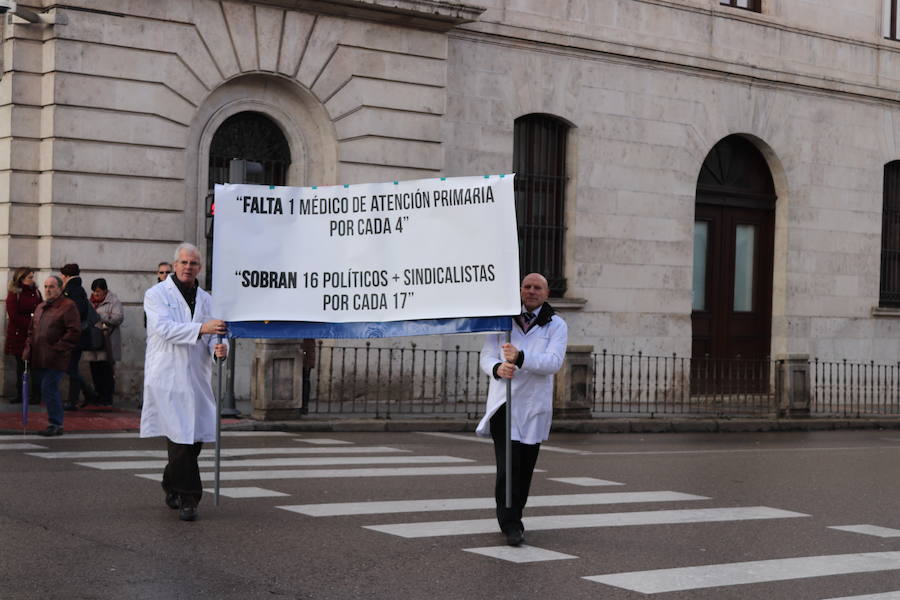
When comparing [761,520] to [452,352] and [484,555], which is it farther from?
[452,352]

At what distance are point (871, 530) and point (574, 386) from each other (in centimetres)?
958

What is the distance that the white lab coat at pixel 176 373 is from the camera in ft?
31.8

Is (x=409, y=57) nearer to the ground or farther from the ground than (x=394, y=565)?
farther from the ground

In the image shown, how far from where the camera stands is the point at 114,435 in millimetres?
15656

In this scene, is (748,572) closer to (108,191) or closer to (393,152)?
(108,191)

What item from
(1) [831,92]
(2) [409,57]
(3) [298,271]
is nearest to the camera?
(3) [298,271]

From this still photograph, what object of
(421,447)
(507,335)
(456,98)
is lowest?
(421,447)

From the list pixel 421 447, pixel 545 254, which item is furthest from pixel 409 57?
pixel 421 447

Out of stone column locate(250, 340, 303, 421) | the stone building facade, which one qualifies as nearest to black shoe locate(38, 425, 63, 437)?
stone column locate(250, 340, 303, 421)

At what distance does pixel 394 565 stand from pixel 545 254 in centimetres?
1533

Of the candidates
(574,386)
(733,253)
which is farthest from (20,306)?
(733,253)

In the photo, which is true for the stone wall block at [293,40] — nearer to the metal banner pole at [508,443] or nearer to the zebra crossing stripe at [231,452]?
the zebra crossing stripe at [231,452]

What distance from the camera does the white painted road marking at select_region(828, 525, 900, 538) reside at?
10367 millimetres

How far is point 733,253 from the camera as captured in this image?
26219mm
